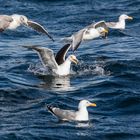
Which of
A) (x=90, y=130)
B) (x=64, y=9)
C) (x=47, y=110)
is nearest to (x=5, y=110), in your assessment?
(x=47, y=110)

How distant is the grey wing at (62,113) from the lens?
17359 millimetres

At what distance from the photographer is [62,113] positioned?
17.4 meters

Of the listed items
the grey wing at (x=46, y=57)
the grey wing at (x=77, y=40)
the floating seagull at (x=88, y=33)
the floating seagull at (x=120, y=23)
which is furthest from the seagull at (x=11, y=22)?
the floating seagull at (x=120, y=23)

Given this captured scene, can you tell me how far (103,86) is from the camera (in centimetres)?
2136

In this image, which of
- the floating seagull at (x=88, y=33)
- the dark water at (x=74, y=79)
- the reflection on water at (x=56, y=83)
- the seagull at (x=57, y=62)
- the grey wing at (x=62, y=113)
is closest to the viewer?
the dark water at (x=74, y=79)

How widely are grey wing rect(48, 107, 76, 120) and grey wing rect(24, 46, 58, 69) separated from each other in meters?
3.98

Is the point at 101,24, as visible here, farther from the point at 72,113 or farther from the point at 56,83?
the point at 72,113

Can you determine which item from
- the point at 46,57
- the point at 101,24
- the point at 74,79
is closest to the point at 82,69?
the point at 74,79

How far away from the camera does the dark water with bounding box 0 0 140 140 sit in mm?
16984

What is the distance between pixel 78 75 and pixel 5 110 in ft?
15.4

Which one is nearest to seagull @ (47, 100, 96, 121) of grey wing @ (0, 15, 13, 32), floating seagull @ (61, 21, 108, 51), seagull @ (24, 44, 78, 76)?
grey wing @ (0, 15, 13, 32)

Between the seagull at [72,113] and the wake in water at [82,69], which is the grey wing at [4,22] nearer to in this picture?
the wake in water at [82,69]

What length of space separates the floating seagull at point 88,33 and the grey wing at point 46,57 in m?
0.85

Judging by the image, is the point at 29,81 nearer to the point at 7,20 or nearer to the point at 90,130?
the point at 7,20
